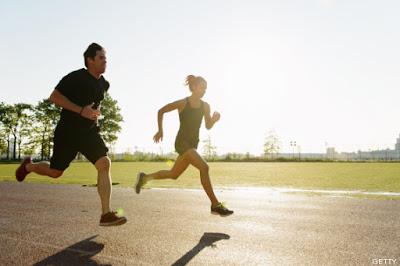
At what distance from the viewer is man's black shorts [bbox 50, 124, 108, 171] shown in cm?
466

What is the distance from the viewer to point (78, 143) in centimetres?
469

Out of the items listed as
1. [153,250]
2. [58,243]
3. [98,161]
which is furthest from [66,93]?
[153,250]

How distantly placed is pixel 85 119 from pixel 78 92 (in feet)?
1.04

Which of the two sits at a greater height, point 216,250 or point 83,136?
point 83,136

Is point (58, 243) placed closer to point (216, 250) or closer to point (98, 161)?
point (98, 161)

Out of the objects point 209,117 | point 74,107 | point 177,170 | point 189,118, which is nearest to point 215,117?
point 209,117

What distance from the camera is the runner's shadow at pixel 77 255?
3506mm

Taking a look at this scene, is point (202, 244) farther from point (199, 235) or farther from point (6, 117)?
point (6, 117)

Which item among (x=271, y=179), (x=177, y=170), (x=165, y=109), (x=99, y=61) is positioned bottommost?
(x=271, y=179)

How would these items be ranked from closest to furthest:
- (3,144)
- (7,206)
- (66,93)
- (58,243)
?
(58,243), (66,93), (7,206), (3,144)

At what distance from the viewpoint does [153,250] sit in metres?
3.96

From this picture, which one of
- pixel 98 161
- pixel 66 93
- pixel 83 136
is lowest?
pixel 98 161

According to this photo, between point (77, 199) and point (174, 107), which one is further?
point (77, 199)

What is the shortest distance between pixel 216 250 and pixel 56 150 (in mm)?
2246
